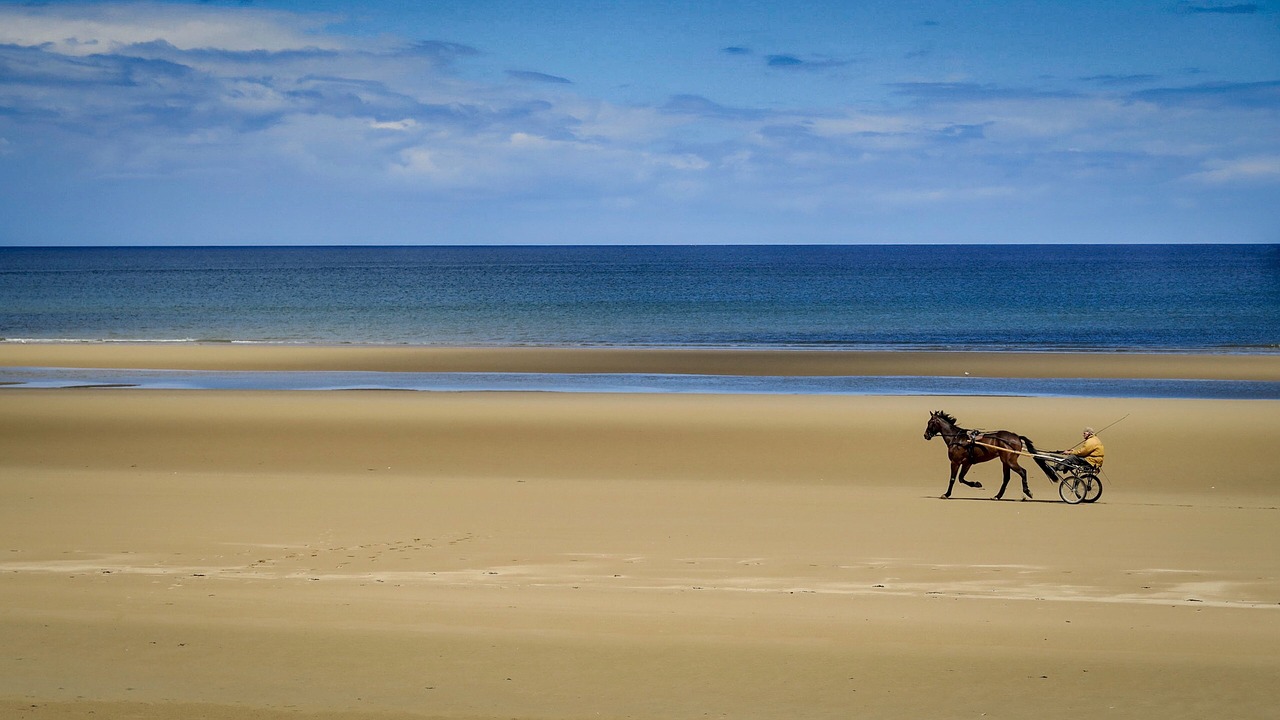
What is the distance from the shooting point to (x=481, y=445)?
20.1 meters

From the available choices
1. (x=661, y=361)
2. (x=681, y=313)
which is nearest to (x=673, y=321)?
(x=681, y=313)

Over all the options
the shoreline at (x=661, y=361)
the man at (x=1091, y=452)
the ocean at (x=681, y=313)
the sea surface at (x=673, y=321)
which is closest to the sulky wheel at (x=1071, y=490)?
the man at (x=1091, y=452)

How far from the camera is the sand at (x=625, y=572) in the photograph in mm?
7652

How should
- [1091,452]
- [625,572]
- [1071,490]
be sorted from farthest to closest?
[1071,490]
[1091,452]
[625,572]

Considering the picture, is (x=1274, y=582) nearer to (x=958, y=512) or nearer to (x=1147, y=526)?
(x=1147, y=526)

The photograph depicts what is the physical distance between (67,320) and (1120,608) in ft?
209

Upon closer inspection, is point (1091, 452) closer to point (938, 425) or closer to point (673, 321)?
point (938, 425)

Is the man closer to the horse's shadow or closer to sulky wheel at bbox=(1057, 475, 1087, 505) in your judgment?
sulky wheel at bbox=(1057, 475, 1087, 505)

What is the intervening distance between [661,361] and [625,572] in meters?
26.5

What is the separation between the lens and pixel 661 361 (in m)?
37.3

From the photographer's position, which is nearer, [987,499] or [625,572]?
[625,572]

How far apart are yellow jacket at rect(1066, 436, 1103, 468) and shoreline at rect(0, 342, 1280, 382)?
18082 millimetres

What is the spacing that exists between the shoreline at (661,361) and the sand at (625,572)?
11742 millimetres

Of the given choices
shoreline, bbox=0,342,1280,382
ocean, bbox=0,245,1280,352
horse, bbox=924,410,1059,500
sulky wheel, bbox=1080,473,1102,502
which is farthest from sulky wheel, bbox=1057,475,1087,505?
ocean, bbox=0,245,1280,352
